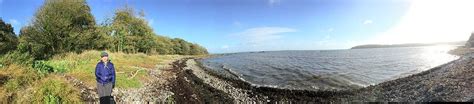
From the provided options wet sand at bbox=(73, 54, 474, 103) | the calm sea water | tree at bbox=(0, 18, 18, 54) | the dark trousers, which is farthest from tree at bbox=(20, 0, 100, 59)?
the dark trousers

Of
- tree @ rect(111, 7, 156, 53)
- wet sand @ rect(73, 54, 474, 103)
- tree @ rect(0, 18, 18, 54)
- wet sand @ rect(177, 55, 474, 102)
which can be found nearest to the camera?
wet sand @ rect(73, 54, 474, 103)

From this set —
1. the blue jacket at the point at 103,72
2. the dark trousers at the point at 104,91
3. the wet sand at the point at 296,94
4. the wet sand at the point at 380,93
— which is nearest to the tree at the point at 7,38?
the wet sand at the point at 296,94

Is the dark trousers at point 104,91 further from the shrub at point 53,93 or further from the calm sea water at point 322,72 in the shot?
the calm sea water at point 322,72

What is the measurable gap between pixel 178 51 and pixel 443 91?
138986 mm

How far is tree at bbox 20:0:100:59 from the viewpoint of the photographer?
40000 mm

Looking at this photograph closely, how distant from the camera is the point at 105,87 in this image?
441 inches

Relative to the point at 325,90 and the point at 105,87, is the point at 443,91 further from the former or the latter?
the point at 105,87

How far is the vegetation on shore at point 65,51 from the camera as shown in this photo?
11930 millimetres

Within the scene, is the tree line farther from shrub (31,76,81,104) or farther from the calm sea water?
shrub (31,76,81,104)

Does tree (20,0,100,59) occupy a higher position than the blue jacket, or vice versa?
tree (20,0,100,59)

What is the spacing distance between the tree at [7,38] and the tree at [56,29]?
19.3 ft

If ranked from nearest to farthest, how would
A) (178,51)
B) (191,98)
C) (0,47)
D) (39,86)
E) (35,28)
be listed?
1. (39,86)
2. (191,98)
3. (35,28)
4. (0,47)
5. (178,51)

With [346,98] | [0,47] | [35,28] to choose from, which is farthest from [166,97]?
[0,47]

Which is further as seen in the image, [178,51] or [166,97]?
[178,51]
